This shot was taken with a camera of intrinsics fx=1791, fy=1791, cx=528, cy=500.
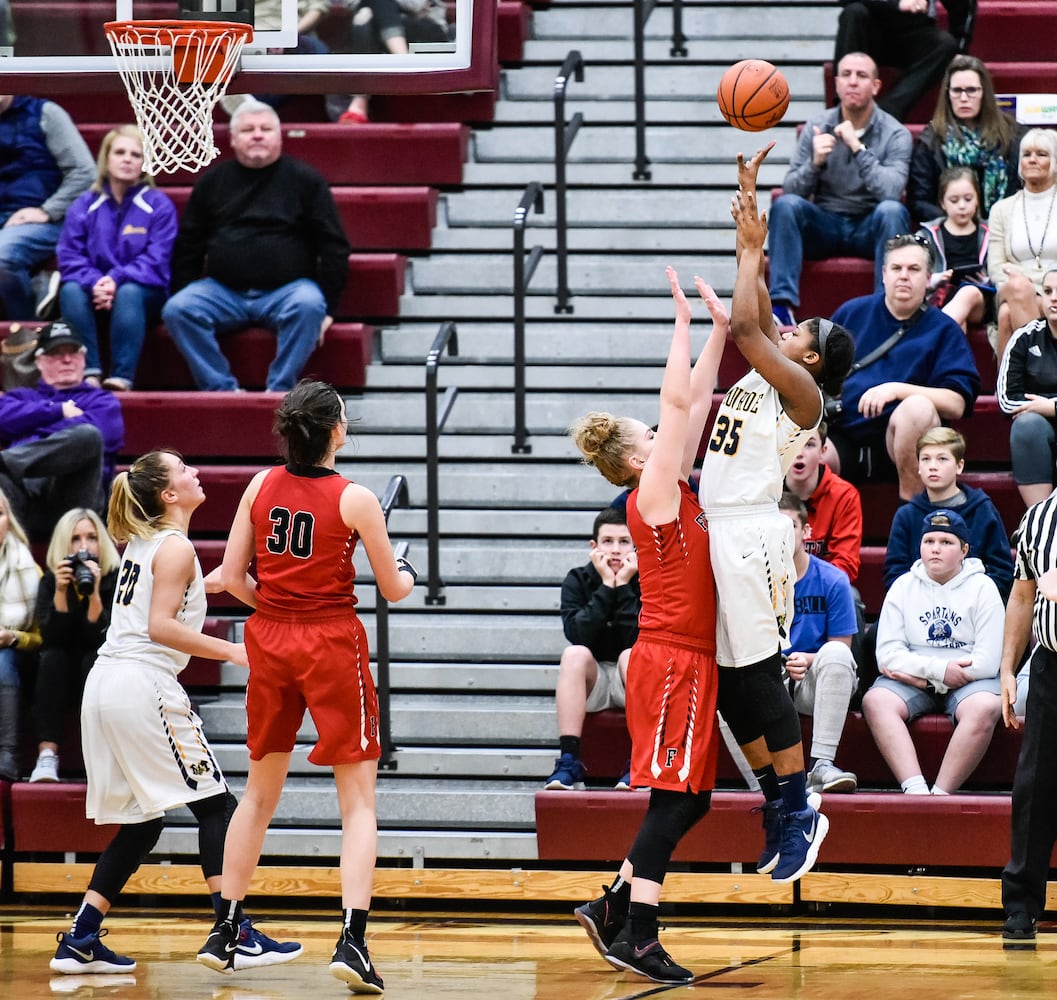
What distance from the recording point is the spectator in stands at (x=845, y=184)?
9.12m

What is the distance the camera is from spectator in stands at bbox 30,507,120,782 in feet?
26.1

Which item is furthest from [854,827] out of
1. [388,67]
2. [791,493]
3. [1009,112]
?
[1009,112]

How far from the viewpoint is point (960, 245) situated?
9141 millimetres

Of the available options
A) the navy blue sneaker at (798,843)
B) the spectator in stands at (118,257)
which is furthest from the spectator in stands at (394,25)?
the navy blue sneaker at (798,843)

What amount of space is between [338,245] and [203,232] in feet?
2.57

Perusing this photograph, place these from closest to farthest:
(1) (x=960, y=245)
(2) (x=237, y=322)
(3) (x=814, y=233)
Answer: (1) (x=960, y=245) < (3) (x=814, y=233) < (2) (x=237, y=322)

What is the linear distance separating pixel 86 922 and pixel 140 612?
1124 mm

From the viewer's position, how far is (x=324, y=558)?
561cm

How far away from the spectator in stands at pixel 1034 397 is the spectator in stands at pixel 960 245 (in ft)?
2.49

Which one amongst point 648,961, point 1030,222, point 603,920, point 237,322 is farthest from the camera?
point 237,322

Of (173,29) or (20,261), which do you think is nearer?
(173,29)

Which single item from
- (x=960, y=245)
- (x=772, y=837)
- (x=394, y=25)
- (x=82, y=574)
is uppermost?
(x=394, y=25)

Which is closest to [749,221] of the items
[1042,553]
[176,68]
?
[1042,553]

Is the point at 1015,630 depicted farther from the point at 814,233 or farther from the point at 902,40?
the point at 902,40
